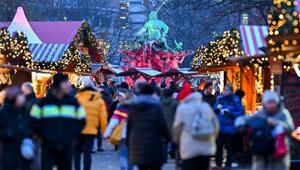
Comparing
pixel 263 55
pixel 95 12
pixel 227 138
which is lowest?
pixel 227 138

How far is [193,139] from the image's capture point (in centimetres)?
1074

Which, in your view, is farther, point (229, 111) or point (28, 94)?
point (229, 111)

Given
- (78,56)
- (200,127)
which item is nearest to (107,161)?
(200,127)

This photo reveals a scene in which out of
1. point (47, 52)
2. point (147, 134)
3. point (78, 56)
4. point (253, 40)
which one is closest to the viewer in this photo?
point (147, 134)

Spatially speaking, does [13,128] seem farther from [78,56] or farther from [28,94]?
[78,56]

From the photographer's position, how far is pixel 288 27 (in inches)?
598

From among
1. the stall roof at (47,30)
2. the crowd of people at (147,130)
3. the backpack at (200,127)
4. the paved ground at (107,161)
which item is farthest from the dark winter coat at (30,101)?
the stall roof at (47,30)

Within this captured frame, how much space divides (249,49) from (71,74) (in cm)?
1899

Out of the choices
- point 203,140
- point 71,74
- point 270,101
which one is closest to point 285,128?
point 270,101

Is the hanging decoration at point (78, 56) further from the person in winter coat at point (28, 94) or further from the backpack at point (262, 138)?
the backpack at point (262, 138)

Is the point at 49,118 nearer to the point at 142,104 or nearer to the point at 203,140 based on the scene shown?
the point at 142,104

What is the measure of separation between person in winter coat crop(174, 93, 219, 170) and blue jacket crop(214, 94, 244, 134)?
4.41 m

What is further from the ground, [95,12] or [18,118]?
[95,12]

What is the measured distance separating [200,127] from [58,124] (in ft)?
6.57
